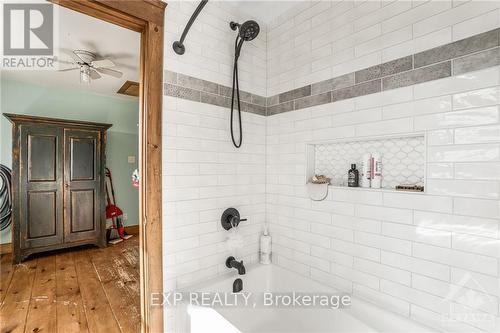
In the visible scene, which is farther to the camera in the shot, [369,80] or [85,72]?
[85,72]

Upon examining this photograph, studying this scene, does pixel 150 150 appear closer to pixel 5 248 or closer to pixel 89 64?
pixel 89 64

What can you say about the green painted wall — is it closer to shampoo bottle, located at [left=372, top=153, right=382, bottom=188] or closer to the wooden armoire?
the wooden armoire

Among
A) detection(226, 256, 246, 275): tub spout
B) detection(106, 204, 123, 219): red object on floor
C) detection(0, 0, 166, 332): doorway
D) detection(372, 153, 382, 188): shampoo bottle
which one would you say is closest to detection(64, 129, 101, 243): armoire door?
detection(106, 204, 123, 219): red object on floor

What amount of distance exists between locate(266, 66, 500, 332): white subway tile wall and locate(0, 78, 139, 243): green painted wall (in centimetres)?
410

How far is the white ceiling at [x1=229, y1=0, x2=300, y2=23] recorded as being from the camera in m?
1.82

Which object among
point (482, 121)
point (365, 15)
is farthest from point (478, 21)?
point (365, 15)

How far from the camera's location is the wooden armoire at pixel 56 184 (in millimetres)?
3385

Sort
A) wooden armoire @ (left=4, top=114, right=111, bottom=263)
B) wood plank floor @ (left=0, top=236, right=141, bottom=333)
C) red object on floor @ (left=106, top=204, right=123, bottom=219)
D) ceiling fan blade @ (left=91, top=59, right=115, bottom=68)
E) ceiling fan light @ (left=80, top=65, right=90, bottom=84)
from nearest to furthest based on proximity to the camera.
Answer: wood plank floor @ (left=0, top=236, right=141, bottom=333) < ceiling fan blade @ (left=91, top=59, right=115, bottom=68) < ceiling fan light @ (left=80, top=65, right=90, bottom=84) < wooden armoire @ (left=4, top=114, right=111, bottom=263) < red object on floor @ (left=106, top=204, right=123, bottom=219)

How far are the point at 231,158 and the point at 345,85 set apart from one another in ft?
2.94

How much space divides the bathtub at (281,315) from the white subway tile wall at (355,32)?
137 centimetres

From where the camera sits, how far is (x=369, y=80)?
1.43 meters

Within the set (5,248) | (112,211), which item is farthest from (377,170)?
(5,248)

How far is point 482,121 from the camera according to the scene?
1.05m

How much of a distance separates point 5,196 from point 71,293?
222 centimetres
